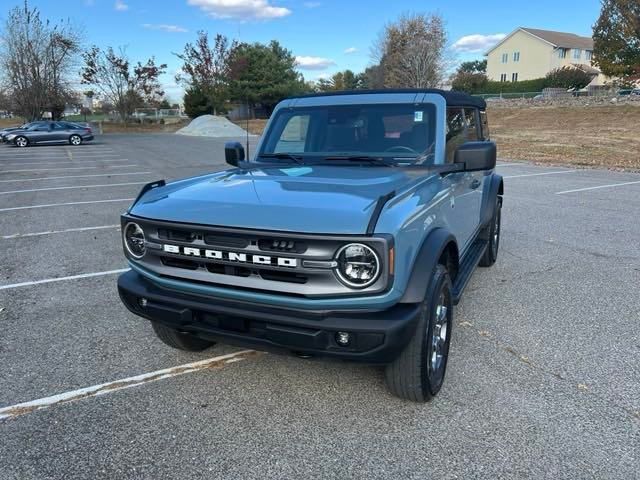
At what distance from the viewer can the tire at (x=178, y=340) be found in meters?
3.51

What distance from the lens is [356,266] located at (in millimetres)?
2525

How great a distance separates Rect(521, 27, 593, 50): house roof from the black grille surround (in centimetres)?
7328

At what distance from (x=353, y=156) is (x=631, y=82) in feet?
144

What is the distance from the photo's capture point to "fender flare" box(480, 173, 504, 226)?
5.08m

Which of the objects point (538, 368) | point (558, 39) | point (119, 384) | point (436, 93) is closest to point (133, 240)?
point (119, 384)

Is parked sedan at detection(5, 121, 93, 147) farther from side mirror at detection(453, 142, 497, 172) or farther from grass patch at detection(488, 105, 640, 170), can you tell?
side mirror at detection(453, 142, 497, 172)

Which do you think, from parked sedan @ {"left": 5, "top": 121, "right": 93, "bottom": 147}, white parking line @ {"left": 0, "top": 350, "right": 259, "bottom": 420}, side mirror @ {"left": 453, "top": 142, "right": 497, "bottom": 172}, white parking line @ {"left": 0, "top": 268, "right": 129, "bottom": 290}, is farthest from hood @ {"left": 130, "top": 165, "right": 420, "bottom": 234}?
parked sedan @ {"left": 5, "top": 121, "right": 93, "bottom": 147}

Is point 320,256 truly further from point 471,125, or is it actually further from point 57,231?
point 57,231

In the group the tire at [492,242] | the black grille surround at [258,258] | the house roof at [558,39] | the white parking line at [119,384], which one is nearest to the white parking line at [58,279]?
the white parking line at [119,384]

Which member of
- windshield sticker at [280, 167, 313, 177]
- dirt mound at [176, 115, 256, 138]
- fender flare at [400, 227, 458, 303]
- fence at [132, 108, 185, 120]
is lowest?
fender flare at [400, 227, 458, 303]

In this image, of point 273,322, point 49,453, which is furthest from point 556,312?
point 49,453

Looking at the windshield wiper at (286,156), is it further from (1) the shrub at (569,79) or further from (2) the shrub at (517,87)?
(1) the shrub at (569,79)

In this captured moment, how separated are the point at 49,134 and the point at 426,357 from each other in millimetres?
30270

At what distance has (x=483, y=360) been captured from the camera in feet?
11.7
